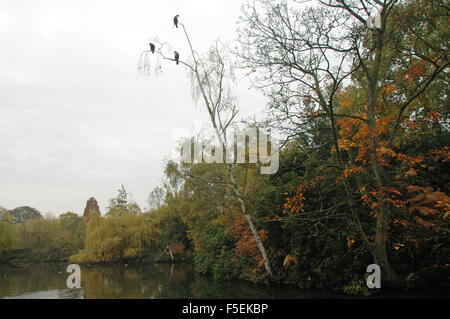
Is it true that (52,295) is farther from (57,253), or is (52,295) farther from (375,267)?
(57,253)

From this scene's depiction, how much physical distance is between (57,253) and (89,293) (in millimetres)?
29792

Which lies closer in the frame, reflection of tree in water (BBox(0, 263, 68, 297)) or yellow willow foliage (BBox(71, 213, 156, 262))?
reflection of tree in water (BBox(0, 263, 68, 297))

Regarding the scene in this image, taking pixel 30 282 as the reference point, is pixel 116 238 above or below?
above

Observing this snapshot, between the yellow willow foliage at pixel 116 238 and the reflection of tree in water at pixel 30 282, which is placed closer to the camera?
the reflection of tree in water at pixel 30 282

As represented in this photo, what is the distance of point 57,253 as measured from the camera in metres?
37.6

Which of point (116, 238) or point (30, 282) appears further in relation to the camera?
point (116, 238)

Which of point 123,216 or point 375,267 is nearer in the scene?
point 375,267

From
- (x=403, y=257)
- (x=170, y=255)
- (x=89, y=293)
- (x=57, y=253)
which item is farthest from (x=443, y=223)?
(x=57, y=253)

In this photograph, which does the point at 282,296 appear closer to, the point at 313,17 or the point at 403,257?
the point at 403,257

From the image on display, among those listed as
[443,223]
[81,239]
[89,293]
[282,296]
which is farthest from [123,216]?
[443,223]

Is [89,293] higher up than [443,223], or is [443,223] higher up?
[443,223]
